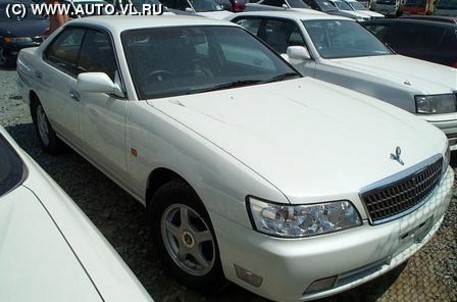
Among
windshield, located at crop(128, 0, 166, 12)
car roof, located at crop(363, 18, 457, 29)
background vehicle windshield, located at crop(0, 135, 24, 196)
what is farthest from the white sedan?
windshield, located at crop(128, 0, 166, 12)

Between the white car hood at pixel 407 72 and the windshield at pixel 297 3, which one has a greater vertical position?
the white car hood at pixel 407 72

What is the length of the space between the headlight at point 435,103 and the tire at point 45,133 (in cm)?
362

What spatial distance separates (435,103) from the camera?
4.27 meters

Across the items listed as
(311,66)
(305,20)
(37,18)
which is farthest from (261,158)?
(37,18)

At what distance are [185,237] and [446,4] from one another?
1897 cm

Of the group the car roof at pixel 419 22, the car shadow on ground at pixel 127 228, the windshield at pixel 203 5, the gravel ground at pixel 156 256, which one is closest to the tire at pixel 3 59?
the car shadow on ground at pixel 127 228

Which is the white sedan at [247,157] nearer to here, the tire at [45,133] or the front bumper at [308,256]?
the front bumper at [308,256]

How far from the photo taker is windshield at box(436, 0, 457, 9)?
17344 millimetres

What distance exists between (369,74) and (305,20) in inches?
51.5

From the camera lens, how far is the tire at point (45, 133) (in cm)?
427

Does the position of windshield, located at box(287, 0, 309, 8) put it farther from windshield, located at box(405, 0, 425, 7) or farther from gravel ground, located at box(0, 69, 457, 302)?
gravel ground, located at box(0, 69, 457, 302)

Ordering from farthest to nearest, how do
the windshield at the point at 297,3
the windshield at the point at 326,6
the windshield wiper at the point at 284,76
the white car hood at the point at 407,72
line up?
1. the windshield at the point at 326,6
2. the windshield at the point at 297,3
3. the white car hood at the point at 407,72
4. the windshield wiper at the point at 284,76

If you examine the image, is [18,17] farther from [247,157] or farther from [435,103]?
[247,157]

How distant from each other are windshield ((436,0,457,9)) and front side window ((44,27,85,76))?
1776 cm
